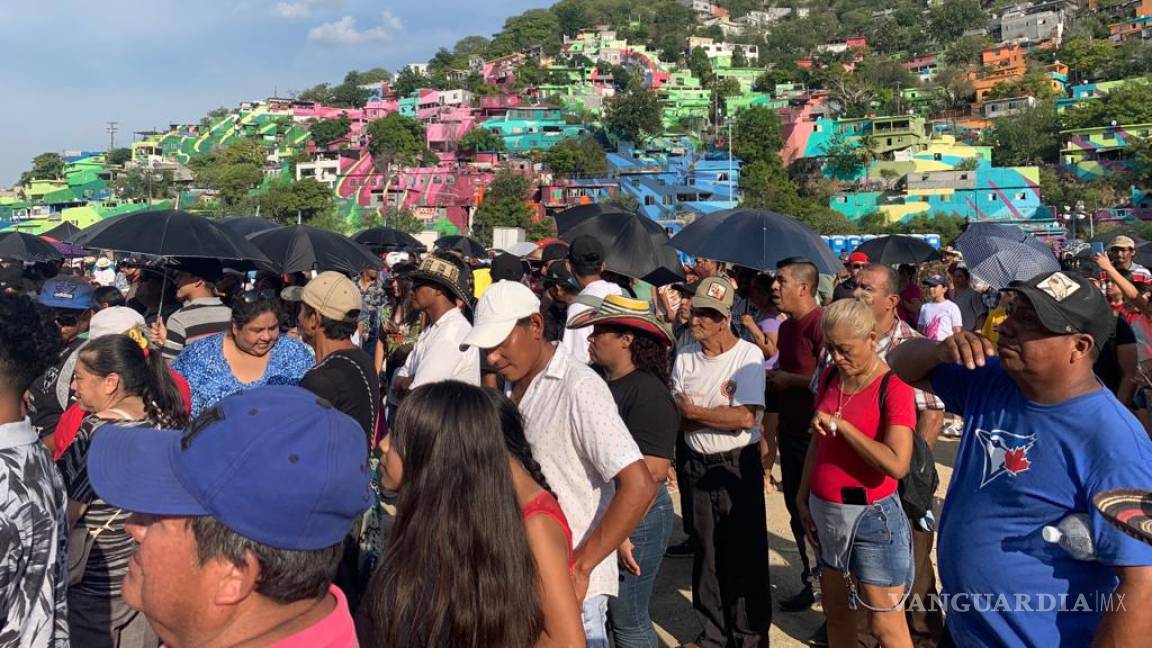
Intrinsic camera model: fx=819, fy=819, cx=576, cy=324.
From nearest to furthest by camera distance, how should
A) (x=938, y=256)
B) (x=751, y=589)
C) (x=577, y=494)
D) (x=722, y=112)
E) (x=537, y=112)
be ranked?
(x=577, y=494)
(x=751, y=589)
(x=938, y=256)
(x=537, y=112)
(x=722, y=112)

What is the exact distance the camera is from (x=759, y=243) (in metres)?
4.87

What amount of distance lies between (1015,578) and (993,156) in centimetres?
7772

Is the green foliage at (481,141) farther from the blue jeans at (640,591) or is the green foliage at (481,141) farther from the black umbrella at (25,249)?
the blue jeans at (640,591)

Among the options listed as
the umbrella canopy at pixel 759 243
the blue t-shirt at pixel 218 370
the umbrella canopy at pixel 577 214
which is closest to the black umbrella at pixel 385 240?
the umbrella canopy at pixel 577 214

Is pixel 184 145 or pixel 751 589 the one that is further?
pixel 184 145

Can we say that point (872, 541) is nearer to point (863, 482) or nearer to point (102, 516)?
point (863, 482)

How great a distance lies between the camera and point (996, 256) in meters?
3.10

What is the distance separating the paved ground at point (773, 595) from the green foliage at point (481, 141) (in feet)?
252

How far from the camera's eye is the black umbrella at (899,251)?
8641 mm

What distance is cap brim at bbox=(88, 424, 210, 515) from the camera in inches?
52.2

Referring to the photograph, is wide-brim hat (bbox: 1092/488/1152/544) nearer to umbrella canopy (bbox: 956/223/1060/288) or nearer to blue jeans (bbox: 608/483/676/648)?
umbrella canopy (bbox: 956/223/1060/288)

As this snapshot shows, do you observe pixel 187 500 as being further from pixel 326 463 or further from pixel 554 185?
pixel 554 185

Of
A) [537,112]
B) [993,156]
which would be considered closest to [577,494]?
[993,156]

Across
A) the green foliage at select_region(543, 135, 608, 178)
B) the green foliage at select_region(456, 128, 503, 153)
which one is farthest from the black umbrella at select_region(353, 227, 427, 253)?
the green foliage at select_region(456, 128, 503, 153)
